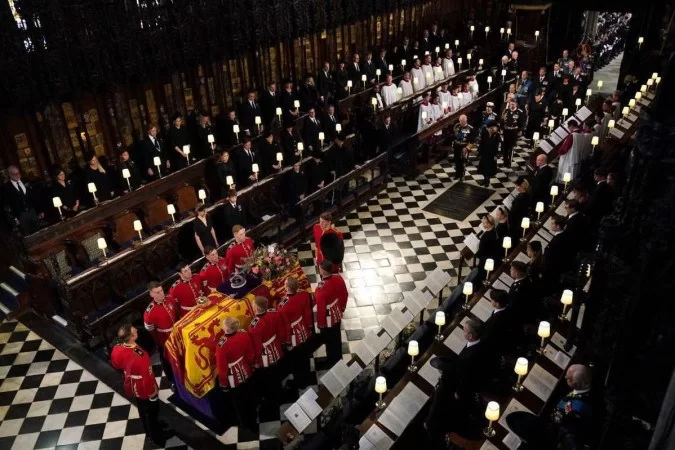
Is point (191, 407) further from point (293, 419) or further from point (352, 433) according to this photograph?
point (352, 433)

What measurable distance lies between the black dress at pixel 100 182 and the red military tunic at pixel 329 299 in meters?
5.46

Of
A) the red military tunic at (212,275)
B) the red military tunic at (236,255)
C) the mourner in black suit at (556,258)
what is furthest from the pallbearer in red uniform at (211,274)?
the mourner in black suit at (556,258)

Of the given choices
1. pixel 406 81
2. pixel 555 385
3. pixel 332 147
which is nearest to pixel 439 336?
pixel 555 385

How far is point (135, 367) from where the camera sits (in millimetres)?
6984

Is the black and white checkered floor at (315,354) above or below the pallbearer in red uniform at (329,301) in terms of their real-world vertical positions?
below

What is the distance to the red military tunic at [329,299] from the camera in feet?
26.6

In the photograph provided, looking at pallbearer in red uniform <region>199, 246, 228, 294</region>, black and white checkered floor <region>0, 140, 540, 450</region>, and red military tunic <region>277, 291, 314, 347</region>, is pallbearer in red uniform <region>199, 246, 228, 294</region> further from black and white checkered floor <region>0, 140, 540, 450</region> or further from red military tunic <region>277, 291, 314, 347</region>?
black and white checkered floor <region>0, 140, 540, 450</region>

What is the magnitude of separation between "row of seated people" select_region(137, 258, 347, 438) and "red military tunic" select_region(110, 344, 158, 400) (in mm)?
884

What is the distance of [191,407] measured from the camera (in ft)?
27.1

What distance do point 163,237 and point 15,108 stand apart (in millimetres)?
3617

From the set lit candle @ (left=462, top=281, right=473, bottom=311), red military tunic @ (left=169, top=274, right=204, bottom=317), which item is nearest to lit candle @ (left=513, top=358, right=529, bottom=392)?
lit candle @ (left=462, top=281, right=473, bottom=311)

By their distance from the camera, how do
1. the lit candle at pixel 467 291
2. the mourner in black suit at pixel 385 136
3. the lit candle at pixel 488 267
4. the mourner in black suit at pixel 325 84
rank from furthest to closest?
the mourner in black suit at pixel 325 84 → the mourner in black suit at pixel 385 136 → the lit candle at pixel 488 267 → the lit candle at pixel 467 291

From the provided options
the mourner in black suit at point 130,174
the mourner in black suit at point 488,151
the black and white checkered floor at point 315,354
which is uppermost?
the mourner in black suit at point 130,174

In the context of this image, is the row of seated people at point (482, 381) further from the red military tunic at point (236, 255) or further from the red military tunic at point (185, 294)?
the red military tunic at point (185, 294)
